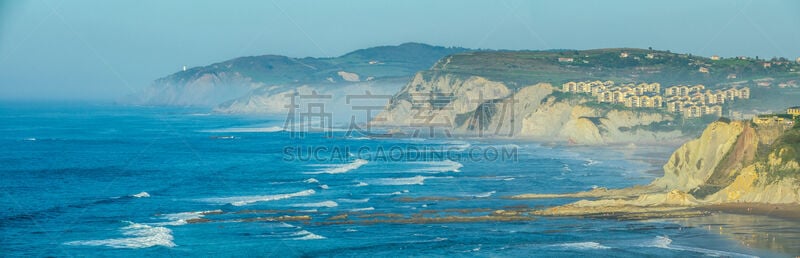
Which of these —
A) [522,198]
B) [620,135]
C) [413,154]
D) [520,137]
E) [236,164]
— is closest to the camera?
[522,198]

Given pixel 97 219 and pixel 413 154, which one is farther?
pixel 413 154

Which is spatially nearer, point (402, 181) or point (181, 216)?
point (181, 216)

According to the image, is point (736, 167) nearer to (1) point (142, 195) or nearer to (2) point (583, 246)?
(2) point (583, 246)

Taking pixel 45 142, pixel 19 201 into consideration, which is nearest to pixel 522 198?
pixel 19 201

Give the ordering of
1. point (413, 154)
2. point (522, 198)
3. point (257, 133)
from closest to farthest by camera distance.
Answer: point (522, 198), point (413, 154), point (257, 133)

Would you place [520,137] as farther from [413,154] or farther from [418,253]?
[418,253]

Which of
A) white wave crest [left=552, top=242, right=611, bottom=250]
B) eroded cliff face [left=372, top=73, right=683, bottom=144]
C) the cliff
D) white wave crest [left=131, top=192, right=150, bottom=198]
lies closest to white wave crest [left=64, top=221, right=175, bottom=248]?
white wave crest [left=131, top=192, right=150, bottom=198]

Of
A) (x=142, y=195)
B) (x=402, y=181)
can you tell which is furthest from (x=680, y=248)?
(x=142, y=195)

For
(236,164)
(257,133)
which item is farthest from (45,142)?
(236,164)
